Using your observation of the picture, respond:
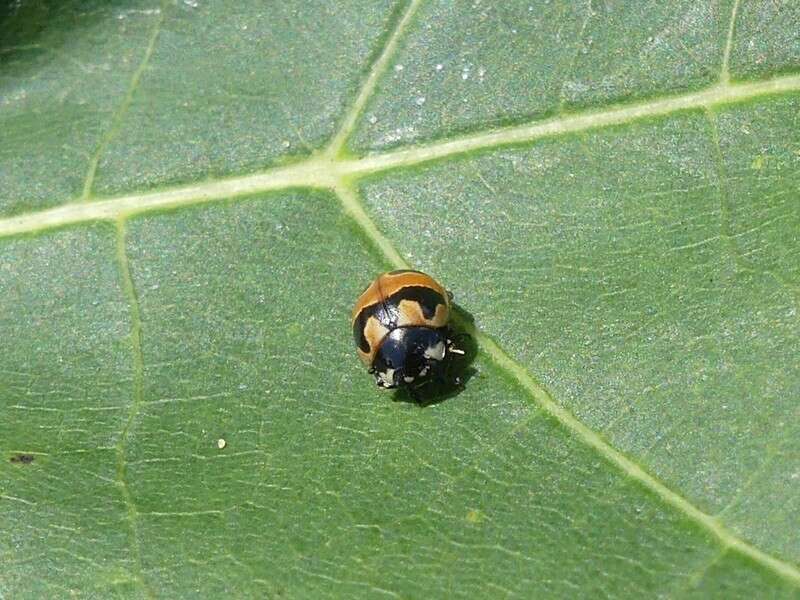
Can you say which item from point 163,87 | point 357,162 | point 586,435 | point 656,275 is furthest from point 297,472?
point 163,87

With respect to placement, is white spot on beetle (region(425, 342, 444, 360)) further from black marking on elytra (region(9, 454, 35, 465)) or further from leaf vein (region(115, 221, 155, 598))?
black marking on elytra (region(9, 454, 35, 465))

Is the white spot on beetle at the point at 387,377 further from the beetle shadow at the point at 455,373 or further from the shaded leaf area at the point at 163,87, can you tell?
the shaded leaf area at the point at 163,87

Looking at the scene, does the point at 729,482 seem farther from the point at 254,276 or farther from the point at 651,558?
the point at 254,276

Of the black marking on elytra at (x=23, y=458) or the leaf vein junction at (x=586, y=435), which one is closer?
the leaf vein junction at (x=586, y=435)

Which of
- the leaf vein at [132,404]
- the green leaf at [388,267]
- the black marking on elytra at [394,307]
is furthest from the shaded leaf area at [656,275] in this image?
the leaf vein at [132,404]

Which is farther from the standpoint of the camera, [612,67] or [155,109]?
[155,109]

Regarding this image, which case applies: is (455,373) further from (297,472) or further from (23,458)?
(23,458)

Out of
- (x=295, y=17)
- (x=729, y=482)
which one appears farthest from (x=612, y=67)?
(x=729, y=482)
